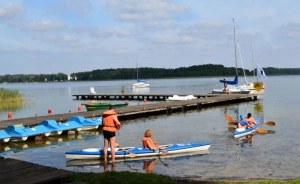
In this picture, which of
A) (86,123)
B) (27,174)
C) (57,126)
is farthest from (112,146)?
(86,123)

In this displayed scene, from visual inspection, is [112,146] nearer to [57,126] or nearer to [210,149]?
[210,149]

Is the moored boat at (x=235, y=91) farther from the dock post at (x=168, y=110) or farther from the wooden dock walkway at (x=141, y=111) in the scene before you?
the dock post at (x=168, y=110)

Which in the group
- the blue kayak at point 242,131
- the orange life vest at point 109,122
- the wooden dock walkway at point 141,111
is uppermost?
the orange life vest at point 109,122

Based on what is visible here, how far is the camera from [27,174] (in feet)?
27.4

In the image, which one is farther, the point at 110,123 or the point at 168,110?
the point at 168,110

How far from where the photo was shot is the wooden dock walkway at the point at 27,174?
781 centimetres

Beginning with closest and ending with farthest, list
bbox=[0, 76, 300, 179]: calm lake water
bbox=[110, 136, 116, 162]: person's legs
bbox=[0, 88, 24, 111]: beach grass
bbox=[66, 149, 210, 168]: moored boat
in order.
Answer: bbox=[0, 76, 300, 179]: calm lake water
bbox=[110, 136, 116, 162]: person's legs
bbox=[66, 149, 210, 168]: moored boat
bbox=[0, 88, 24, 111]: beach grass

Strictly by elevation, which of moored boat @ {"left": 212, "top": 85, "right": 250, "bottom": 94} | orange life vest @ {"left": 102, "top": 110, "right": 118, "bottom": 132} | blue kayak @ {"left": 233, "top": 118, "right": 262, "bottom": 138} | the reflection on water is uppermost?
orange life vest @ {"left": 102, "top": 110, "right": 118, "bottom": 132}

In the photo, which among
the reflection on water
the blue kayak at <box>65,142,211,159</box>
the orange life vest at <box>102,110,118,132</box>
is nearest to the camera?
the orange life vest at <box>102,110,118,132</box>

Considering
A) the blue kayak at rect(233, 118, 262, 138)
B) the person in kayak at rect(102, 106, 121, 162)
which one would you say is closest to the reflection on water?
the person in kayak at rect(102, 106, 121, 162)

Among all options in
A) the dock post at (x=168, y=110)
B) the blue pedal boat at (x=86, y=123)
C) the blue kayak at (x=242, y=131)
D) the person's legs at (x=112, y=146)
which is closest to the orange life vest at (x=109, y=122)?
the person's legs at (x=112, y=146)

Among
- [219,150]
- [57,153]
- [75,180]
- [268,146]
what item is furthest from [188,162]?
[75,180]

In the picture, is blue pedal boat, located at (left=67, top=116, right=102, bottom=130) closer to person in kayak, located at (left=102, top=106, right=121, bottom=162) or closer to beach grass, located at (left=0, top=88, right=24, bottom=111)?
person in kayak, located at (left=102, top=106, right=121, bottom=162)

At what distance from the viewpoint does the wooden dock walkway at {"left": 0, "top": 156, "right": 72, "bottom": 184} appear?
7809 millimetres
